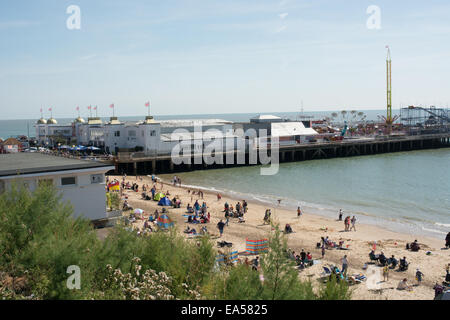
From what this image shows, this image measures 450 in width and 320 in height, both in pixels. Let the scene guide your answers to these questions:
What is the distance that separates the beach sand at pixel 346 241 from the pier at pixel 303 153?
16.0 m

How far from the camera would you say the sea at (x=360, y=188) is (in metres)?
28.8

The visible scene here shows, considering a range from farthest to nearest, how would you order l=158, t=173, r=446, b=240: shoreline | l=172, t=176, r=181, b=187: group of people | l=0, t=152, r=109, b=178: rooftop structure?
l=172, t=176, r=181, b=187: group of people → l=158, t=173, r=446, b=240: shoreline → l=0, t=152, r=109, b=178: rooftop structure

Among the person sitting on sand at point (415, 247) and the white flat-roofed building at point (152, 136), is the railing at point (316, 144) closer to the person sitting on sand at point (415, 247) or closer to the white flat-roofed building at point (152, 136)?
the white flat-roofed building at point (152, 136)

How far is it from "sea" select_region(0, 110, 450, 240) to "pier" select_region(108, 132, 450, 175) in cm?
195

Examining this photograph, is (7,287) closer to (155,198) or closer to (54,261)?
(54,261)

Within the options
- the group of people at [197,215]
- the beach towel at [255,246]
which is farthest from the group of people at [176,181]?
the beach towel at [255,246]

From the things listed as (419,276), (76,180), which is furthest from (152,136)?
(419,276)

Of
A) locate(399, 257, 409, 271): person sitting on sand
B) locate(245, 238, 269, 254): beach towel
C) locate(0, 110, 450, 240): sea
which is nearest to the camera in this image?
locate(399, 257, 409, 271): person sitting on sand

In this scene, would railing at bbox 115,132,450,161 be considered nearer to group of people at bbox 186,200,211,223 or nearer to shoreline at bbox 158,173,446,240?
shoreline at bbox 158,173,446,240

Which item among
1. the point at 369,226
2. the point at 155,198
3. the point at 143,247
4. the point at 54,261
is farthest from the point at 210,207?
the point at 54,261

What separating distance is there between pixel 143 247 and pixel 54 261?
9.55 ft

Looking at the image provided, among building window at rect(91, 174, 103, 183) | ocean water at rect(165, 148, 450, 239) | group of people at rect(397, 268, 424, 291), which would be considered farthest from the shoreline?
building window at rect(91, 174, 103, 183)

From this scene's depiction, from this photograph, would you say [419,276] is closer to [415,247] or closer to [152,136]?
[415,247]

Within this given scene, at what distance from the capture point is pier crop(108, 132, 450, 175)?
48438mm
